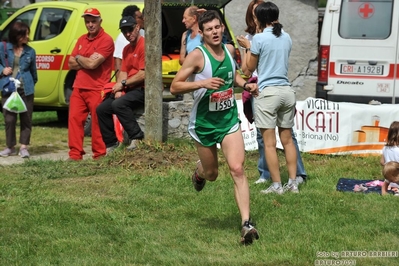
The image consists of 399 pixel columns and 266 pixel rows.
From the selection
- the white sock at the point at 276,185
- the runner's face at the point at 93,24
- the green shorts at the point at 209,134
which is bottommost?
the white sock at the point at 276,185

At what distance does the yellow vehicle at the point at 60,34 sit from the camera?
43.8 ft

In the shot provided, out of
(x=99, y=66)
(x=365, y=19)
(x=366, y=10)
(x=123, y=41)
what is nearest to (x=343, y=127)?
(x=365, y=19)

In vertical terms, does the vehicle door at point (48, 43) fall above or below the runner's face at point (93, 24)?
below

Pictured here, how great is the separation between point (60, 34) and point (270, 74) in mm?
6423

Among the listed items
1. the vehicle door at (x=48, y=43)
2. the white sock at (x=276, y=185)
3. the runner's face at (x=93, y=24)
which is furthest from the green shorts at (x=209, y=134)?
the vehicle door at (x=48, y=43)

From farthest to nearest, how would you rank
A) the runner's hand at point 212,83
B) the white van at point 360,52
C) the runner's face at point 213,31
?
the white van at point 360,52 < the runner's face at point 213,31 < the runner's hand at point 212,83

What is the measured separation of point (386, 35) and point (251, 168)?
3516 millimetres

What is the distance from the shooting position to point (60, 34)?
13969 millimetres

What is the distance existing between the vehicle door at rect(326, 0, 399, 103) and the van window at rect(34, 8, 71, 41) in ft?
14.7

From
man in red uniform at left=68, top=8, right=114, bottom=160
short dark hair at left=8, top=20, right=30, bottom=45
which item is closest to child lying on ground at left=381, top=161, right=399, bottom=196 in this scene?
man in red uniform at left=68, top=8, right=114, bottom=160

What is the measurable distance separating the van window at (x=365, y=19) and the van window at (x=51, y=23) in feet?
14.8

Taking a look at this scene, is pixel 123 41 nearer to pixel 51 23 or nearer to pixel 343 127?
pixel 343 127

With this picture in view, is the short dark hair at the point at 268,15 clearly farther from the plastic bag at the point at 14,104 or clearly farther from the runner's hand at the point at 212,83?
the plastic bag at the point at 14,104

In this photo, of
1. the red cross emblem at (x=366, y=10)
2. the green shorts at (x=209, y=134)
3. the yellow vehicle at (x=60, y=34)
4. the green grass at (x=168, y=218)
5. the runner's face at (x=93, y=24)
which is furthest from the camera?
the yellow vehicle at (x=60, y=34)
